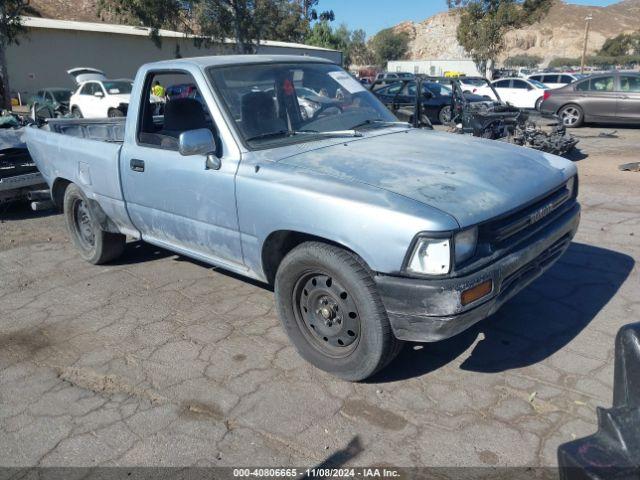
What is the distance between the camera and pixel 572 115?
50.3 feet

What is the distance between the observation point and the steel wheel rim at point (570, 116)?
602 inches

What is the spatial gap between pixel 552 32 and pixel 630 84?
105 meters

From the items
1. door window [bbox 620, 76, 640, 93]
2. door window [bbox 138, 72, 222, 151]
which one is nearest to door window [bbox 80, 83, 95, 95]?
door window [bbox 138, 72, 222, 151]

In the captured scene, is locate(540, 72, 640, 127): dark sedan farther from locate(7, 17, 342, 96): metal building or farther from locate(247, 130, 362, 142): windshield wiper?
locate(7, 17, 342, 96): metal building

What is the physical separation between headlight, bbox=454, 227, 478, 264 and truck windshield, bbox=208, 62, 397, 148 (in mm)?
1476

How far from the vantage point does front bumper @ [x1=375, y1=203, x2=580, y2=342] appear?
8.84ft

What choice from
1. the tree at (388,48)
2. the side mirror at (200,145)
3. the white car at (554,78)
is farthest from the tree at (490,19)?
the tree at (388,48)

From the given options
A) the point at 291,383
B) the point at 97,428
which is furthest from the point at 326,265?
the point at 97,428

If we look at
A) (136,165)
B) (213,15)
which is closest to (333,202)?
(136,165)

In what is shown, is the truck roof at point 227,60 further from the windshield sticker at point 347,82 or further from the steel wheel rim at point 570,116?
the steel wheel rim at point 570,116

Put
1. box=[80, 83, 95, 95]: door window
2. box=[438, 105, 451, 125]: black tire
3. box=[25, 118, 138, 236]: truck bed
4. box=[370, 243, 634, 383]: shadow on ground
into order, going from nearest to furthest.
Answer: box=[370, 243, 634, 383]: shadow on ground, box=[25, 118, 138, 236]: truck bed, box=[438, 105, 451, 125]: black tire, box=[80, 83, 95, 95]: door window

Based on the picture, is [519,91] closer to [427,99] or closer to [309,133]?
[427,99]

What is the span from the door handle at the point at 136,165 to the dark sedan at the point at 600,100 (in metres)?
12.8

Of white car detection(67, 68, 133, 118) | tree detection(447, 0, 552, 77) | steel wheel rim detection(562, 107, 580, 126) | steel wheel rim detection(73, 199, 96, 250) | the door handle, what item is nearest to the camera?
the door handle
